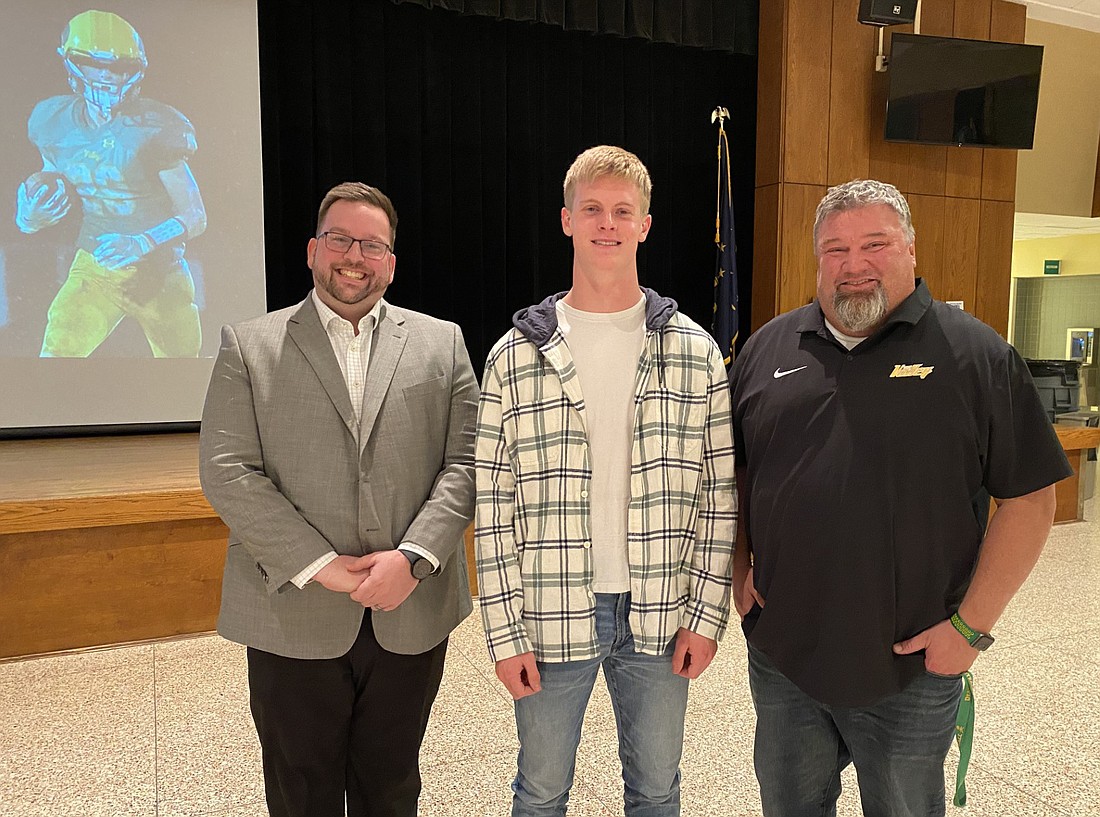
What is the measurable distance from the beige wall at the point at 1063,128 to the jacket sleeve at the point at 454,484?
674 centimetres

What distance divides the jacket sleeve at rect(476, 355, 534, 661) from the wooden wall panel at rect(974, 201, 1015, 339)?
228 inches

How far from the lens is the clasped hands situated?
58.6 inches

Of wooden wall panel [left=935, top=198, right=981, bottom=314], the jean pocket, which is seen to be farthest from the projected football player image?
wooden wall panel [left=935, top=198, right=981, bottom=314]

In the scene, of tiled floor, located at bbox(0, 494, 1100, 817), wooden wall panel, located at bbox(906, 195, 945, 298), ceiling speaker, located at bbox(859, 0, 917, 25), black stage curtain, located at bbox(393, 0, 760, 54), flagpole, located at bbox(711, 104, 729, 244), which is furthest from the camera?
wooden wall panel, located at bbox(906, 195, 945, 298)

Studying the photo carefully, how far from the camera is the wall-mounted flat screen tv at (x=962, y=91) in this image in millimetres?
5449

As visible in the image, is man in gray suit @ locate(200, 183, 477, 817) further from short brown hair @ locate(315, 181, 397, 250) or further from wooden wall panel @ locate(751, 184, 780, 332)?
wooden wall panel @ locate(751, 184, 780, 332)

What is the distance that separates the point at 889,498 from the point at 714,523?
12.2 inches

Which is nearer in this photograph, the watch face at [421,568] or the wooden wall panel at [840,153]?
the watch face at [421,568]

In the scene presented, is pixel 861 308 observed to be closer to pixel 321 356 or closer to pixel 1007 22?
pixel 321 356

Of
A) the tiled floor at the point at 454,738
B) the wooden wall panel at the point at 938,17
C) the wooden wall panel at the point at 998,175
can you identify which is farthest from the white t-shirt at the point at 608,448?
the wooden wall panel at the point at 998,175

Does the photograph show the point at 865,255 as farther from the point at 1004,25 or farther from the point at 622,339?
the point at 1004,25

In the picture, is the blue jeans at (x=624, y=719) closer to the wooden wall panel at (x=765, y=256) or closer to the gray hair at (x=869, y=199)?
the gray hair at (x=869, y=199)

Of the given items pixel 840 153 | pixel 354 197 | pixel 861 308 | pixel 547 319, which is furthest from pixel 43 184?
pixel 840 153

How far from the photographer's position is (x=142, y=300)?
173 inches
